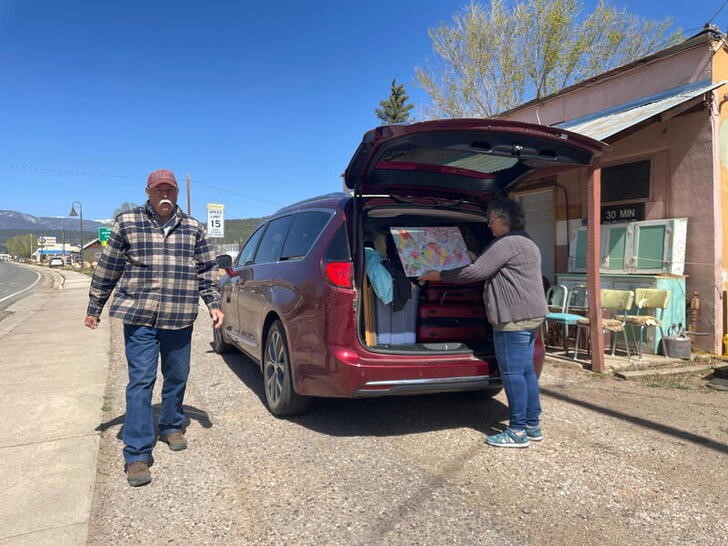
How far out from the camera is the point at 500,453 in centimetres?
358

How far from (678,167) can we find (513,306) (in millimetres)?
5056

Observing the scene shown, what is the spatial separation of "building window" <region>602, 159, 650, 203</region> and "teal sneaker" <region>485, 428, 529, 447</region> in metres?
5.37

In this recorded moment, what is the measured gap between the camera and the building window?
759cm

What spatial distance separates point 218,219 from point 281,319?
19113 mm

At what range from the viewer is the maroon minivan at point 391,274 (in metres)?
3.48

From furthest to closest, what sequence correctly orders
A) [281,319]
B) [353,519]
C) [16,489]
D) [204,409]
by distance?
[204,409], [281,319], [16,489], [353,519]

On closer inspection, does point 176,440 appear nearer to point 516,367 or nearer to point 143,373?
point 143,373

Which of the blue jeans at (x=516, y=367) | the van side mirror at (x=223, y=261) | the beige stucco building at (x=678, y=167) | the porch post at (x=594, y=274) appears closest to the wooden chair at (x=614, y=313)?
the porch post at (x=594, y=274)

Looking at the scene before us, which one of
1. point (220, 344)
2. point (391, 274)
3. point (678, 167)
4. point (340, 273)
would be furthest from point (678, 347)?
point (220, 344)

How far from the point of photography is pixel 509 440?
3664 millimetres

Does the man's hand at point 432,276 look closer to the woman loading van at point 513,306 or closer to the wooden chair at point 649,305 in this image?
the woman loading van at point 513,306

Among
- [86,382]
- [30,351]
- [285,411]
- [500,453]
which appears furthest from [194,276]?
[30,351]

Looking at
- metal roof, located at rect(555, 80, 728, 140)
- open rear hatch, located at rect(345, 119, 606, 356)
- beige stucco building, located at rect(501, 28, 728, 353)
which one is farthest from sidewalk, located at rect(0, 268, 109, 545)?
beige stucco building, located at rect(501, 28, 728, 353)

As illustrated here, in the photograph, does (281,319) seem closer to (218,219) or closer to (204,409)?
(204,409)
